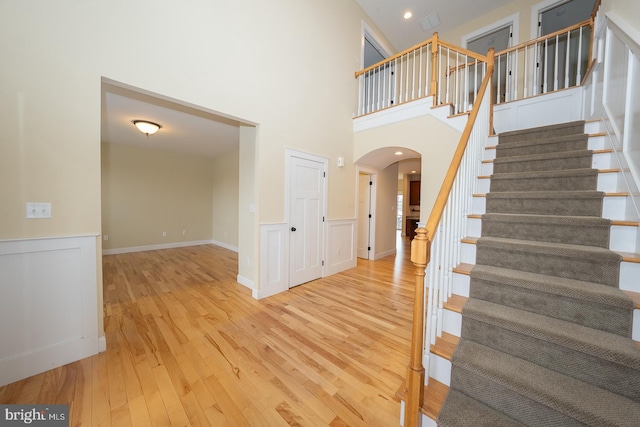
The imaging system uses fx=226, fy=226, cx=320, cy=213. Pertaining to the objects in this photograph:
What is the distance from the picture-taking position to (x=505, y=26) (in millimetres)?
4520

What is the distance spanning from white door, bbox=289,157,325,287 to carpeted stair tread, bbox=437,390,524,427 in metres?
2.51

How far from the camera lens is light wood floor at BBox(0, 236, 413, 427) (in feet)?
4.72

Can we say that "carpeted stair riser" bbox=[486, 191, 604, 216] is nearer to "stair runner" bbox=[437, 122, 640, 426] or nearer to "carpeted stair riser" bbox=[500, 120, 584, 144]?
"stair runner" bbox=[437, 122, 640, 426]

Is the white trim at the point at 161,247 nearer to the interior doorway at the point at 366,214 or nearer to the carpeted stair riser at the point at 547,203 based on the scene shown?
the interior doorway at the point at 366,214

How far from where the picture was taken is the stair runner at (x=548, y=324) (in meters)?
1.04

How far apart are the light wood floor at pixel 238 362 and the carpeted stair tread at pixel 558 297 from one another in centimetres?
94

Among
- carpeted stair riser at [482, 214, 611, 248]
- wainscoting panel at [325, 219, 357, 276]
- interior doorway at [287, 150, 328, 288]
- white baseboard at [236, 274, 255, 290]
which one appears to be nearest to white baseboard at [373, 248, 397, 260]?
wainscoting panel at [325, 219, 357, 276]

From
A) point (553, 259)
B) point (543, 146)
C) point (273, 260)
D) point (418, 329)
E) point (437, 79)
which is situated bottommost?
point (273, 260)

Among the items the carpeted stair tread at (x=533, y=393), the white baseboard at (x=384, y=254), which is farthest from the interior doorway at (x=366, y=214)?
the carpeted stair tread at (x=533, y=393)

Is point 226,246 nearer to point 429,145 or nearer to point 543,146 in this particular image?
point 429,145

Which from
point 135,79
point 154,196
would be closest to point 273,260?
point 135,79

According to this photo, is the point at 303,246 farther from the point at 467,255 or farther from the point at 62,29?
the point at 62,29

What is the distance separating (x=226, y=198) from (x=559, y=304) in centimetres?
684

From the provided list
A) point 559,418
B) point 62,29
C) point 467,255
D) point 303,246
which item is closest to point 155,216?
point 303,246
